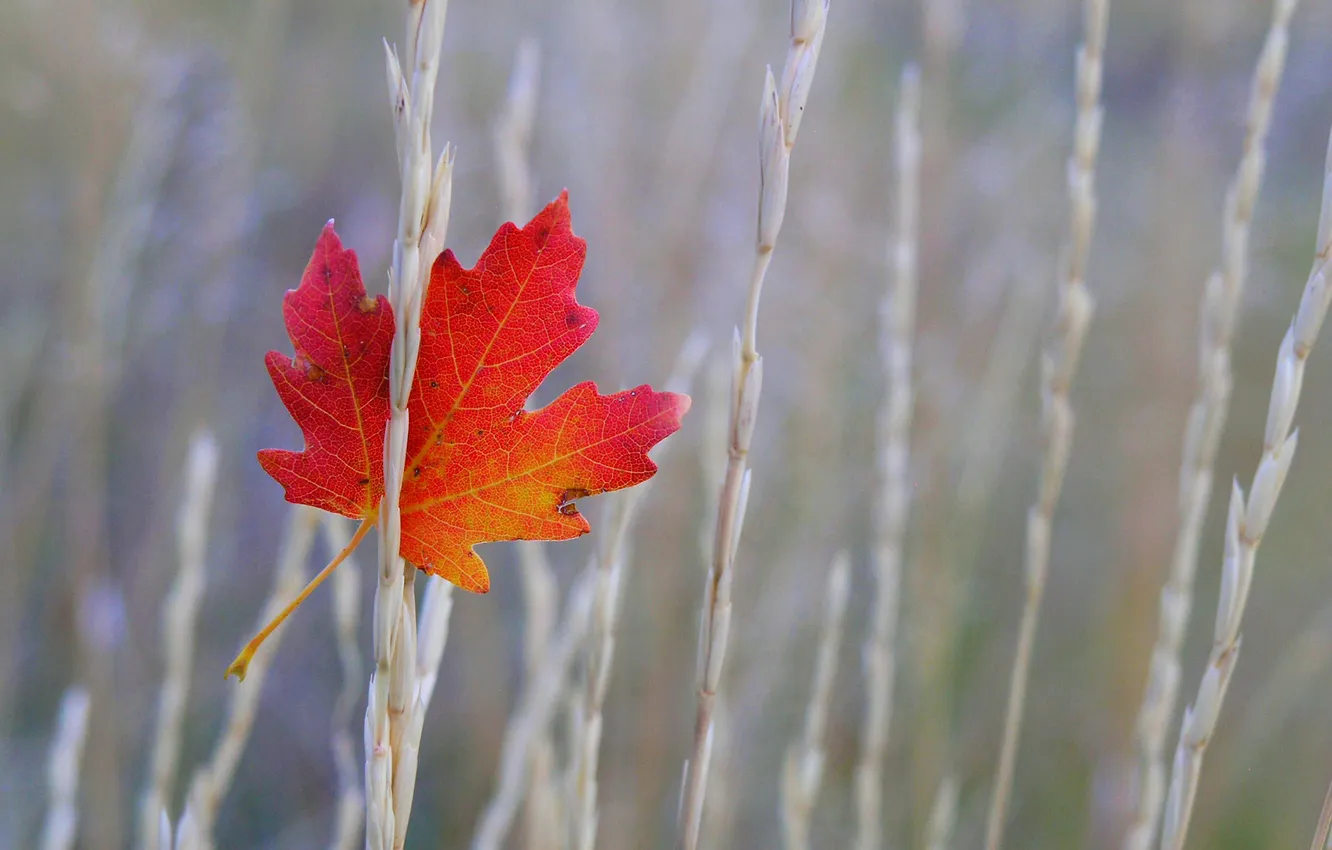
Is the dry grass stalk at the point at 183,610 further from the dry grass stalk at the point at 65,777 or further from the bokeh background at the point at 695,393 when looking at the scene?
the bokeh background at the point at 695,393

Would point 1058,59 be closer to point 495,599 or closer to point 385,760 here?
point 495,599

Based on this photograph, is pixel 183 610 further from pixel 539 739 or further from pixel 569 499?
pixel 569 499

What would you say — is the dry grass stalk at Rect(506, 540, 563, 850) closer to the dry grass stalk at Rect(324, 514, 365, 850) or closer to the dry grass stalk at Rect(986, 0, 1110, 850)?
the dry grass stalk at Rect(324, 514, 365, 850)

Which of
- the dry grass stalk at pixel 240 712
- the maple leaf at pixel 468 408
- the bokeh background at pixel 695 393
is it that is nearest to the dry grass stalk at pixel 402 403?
the maple leaf at pixel 468 408

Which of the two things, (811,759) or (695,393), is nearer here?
(811,759)

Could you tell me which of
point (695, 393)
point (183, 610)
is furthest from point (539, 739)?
point (695, 393)

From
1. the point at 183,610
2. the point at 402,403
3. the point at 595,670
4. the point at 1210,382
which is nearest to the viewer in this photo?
the point at 402,403

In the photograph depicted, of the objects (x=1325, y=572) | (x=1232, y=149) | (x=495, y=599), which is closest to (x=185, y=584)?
(x=495, y=599)
